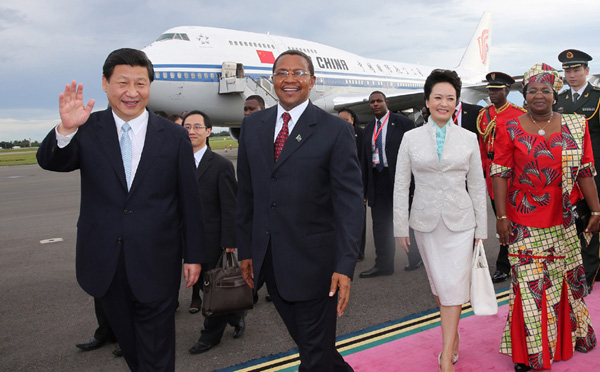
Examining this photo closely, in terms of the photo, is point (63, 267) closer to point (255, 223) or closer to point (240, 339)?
point (240, 339)

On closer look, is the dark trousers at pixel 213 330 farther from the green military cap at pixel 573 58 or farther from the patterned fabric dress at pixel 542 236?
the green military cap at pixel 573 58

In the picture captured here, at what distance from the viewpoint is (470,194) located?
3.18 meters

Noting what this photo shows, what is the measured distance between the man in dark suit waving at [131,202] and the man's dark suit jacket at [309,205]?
1.45 ft

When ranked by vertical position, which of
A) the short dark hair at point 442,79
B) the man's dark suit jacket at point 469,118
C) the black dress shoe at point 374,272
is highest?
the short dark hair at point 442,79

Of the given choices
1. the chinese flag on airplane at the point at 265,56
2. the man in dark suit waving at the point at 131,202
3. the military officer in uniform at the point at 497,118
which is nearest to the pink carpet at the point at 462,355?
the military officer in uniform at the point at 497,118

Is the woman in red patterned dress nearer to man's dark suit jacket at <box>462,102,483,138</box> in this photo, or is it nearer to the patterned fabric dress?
the patterned fabric dress

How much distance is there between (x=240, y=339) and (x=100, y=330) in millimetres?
1164

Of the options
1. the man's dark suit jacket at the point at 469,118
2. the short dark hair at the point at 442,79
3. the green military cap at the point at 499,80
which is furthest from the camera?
the man's dark suit jacket at the point at 469,118

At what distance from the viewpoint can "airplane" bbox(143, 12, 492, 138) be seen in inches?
620

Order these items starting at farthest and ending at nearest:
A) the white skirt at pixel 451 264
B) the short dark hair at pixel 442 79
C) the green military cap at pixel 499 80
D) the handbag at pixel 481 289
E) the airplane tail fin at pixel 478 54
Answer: the airplane tail fin at pixel 478 54 → the green military cap at pixel 499 80 → the short dark hair at pixel 442 79 → the white skirt at pixel 451 264 → the handbag at pixel 481 289

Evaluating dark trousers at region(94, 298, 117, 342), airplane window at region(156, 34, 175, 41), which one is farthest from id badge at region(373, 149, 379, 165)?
airplane window at region(156, 34, 175, 41)

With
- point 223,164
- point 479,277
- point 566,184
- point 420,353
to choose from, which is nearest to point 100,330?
point 223,164

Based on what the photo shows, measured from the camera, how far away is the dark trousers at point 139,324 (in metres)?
2.41

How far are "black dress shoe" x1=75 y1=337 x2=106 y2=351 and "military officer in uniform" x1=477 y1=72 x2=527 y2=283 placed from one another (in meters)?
4.02
